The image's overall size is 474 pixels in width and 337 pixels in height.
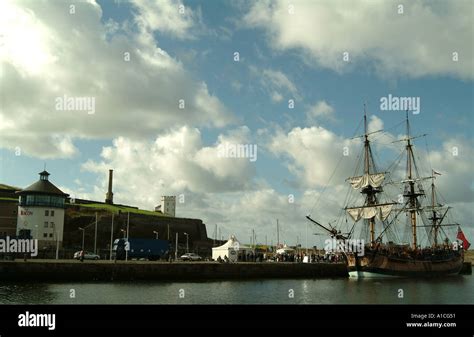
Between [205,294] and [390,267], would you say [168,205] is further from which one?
[205,294]

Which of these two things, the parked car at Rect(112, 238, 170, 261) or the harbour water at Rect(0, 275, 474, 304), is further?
Answer: the parked car at Rect(112, 238, 170, 261)

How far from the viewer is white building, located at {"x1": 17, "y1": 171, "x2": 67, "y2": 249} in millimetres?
67750

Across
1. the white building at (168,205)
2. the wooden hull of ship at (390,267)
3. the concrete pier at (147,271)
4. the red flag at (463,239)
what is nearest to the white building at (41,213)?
the concrete pier at (147,271)

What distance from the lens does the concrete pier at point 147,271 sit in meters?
46.4

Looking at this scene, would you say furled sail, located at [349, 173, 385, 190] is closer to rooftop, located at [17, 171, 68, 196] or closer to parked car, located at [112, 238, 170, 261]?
parked car, located at [112, 238, 170, 261]

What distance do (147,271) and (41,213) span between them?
2512 cm

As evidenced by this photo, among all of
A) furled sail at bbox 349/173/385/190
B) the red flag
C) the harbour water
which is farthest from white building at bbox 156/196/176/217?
the harbour water

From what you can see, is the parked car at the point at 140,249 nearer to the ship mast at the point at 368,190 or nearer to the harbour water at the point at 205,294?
the harbour water at the point at 205,294

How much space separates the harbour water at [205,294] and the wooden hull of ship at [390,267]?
15.8 meters

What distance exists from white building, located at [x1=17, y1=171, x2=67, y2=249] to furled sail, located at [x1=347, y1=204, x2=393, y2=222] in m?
48.9

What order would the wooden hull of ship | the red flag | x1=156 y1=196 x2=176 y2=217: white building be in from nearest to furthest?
the wooden hull of ship, the red flag, x1=156 y1=196 x2=176 y2=217: white building
